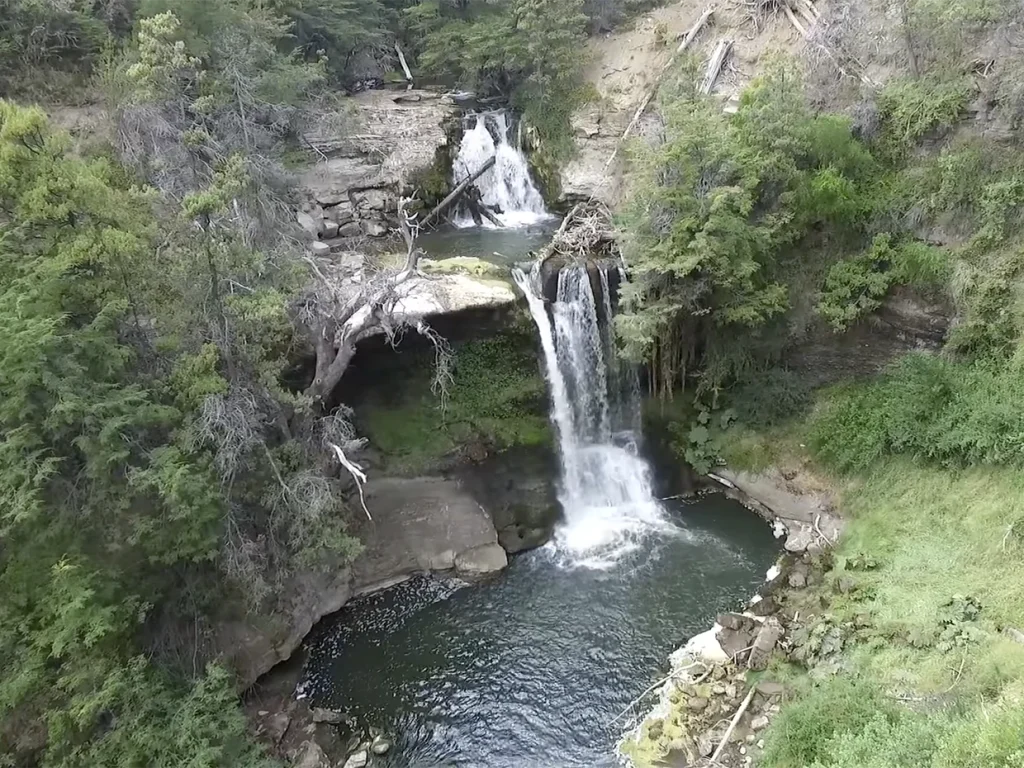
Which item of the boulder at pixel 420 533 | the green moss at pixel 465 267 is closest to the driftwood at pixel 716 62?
the green moss at pixel 465 267

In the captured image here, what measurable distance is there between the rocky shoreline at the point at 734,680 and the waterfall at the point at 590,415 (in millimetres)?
3041

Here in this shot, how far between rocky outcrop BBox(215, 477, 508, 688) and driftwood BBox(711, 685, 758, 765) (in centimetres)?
540

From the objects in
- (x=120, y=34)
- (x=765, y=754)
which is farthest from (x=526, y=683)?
(x=120, y=34)

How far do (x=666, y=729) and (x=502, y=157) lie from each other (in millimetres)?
16674

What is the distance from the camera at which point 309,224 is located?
18.4 meters

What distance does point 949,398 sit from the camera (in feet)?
46.3

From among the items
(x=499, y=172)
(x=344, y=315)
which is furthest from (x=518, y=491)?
(x=499, y=172)

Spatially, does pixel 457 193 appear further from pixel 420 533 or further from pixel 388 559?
pixel 388 559

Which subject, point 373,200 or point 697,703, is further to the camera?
point 373,200

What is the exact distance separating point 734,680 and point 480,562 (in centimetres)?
533

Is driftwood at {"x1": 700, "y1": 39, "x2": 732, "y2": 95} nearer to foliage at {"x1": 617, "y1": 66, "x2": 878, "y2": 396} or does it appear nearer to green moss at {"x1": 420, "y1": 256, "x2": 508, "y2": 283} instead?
foliage at {"x1": 617, "y1": 66, "x2": 878, "y2": 396}

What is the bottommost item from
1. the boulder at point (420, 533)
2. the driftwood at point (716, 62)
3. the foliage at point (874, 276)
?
the boulder at point (420, 533)

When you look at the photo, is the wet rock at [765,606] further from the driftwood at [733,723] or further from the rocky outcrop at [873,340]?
the rocky outcrop at [873,340]

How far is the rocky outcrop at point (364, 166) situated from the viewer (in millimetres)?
19031
